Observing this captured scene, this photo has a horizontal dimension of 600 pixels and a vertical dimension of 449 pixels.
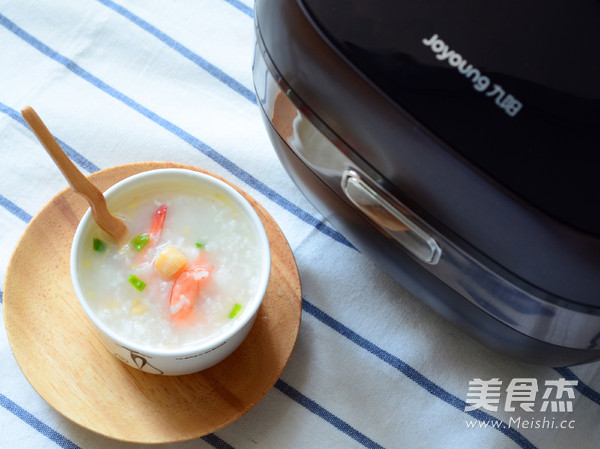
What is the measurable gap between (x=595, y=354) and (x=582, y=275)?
145mm

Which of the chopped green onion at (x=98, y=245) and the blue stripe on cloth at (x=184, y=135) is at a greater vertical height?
the blue stripe on cloth at (x=184, y=135)

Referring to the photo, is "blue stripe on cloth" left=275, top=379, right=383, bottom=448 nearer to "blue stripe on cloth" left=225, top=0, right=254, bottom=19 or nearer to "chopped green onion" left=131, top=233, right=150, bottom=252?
"chopped green onion" left=131, top=233, right=150, bottom=252

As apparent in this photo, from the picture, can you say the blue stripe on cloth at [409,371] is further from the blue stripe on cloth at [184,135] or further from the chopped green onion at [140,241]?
the chopped green onion at [140,241]

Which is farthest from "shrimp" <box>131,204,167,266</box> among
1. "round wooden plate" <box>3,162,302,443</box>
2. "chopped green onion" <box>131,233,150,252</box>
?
"round wooden plate" <box>3,162,302,443</box>

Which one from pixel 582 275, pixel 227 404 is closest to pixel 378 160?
pixel 582 275

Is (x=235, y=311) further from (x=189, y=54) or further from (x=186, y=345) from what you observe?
(x=189, y=54)

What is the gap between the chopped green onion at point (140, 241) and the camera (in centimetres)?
70

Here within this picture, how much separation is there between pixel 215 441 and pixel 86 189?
0.29m

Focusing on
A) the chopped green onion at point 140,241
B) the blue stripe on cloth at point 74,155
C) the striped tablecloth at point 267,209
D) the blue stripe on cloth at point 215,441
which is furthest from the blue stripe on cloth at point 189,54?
the blue stripe on cloth at point 215,441

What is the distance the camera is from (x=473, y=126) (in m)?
0.55

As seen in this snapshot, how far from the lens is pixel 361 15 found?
570 millimetres

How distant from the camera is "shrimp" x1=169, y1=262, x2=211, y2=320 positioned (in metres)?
0.68

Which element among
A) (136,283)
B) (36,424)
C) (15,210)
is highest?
(136,283)

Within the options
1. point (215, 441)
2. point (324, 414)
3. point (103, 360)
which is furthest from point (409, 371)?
point (103, 360)
